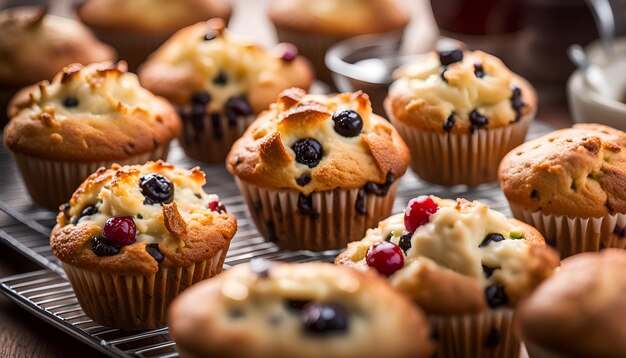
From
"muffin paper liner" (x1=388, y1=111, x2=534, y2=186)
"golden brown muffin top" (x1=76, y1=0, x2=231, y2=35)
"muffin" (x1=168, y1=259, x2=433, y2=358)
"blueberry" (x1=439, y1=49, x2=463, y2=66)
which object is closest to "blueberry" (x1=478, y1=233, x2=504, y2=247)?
"muffin" (x1=168, y1=259, x2=433, y2=358)

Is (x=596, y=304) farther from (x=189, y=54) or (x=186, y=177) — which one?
(x=189, y=54)

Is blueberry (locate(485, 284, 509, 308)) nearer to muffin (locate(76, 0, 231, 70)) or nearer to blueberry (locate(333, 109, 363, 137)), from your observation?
blueberry (locate(333, 109, 363, 137))

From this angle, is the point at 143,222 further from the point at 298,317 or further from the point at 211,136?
the point at 211,136

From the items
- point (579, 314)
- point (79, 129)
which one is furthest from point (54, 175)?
point (579, 314)

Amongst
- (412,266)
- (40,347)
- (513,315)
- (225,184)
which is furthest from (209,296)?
(225,184)

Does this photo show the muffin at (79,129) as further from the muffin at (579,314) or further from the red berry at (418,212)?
the muffin at (579,314)

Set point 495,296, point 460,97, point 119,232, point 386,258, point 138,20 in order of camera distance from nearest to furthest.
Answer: point 495,296
point 386,258
point 119,232
point 460,97
point 138,20
